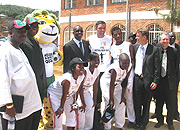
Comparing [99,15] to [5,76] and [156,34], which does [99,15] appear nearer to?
[156,34]

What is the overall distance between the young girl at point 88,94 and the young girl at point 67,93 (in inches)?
10.6

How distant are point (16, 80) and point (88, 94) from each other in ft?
6.61

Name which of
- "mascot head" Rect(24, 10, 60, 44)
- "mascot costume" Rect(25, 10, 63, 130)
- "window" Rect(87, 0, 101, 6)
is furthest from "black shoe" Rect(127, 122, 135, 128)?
"window" Rect(87, 0, 101, 6)

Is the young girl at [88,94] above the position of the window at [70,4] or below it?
below

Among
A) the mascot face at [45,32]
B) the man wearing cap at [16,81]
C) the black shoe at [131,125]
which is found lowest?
the black shoe at [131,125]

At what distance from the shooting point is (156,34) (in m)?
15.2

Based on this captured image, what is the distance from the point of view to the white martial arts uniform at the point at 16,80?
2.37 metres

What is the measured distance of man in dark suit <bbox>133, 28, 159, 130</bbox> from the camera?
4375 mm

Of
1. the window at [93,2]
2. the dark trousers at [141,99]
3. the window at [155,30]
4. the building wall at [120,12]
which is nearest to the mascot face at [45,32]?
the dark trousers at [141,99]

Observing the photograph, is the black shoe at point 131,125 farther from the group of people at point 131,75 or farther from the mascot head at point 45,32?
the mascot head at point 45,32

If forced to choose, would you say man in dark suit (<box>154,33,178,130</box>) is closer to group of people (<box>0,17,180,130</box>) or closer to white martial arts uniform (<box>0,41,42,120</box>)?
group of people (<box>0,17,180,130</box>)

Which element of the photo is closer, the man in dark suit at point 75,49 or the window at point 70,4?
the man in dark suit at point 75,49

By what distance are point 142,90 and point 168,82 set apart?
64cm

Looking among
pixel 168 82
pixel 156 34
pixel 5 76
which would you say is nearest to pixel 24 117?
pixel 5 76
